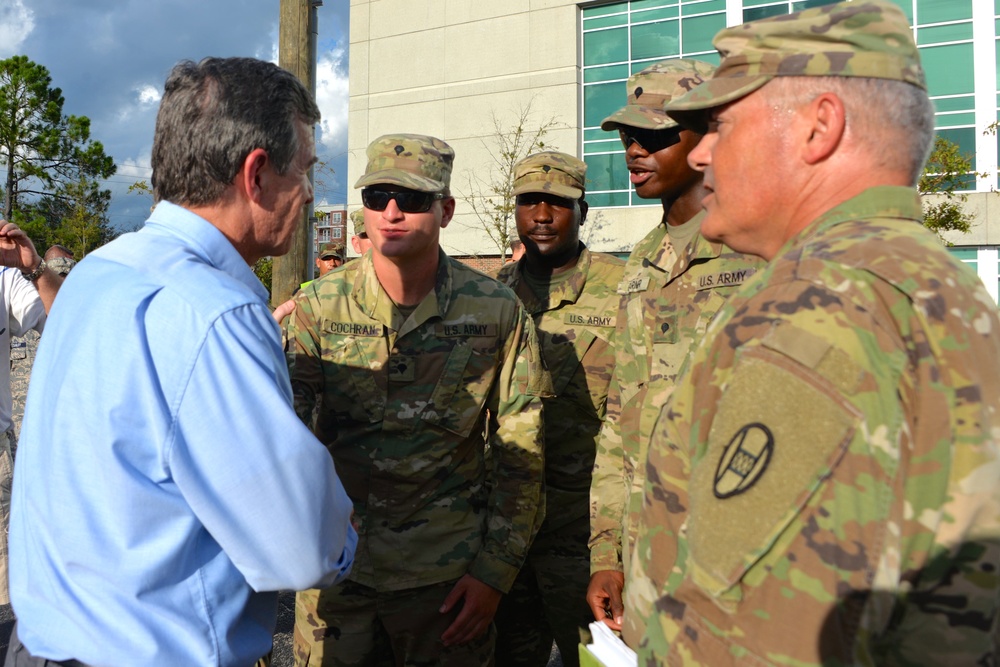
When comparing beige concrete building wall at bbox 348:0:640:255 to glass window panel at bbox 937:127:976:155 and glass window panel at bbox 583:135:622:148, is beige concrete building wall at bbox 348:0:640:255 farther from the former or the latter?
glass window panel at bbox 937:127:976:155

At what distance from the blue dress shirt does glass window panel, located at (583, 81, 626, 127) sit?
865 inches

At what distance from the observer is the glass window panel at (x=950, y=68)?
749 inches

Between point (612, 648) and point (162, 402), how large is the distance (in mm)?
983

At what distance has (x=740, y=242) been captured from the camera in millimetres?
1556

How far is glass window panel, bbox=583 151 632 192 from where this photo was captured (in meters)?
21.9

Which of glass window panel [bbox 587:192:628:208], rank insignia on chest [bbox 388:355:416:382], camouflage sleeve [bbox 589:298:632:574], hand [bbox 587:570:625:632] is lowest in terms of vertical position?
hand [bbox 587:570:625:632]

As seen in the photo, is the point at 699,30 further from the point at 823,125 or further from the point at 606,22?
the point at 823,125

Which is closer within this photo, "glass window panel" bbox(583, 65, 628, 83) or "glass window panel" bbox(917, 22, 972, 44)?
"glass window panel" bbox(917, 22, 972, 44)

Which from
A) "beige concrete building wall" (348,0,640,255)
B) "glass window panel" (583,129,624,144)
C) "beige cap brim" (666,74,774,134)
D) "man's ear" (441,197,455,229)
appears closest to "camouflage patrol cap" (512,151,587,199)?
"man's ear" (441,197,455,229)

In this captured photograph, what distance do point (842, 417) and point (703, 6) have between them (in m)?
22.5

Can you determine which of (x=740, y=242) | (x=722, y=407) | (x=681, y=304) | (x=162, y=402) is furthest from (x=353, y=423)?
(x=722, y=407)

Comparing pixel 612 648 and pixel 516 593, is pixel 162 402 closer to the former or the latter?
pixel 612 648

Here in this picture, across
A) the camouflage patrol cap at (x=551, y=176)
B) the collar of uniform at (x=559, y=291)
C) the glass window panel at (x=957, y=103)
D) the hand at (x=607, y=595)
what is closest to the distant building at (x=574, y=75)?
the glass window panel at (x=957, y=103)

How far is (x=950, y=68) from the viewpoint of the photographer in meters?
19.2
